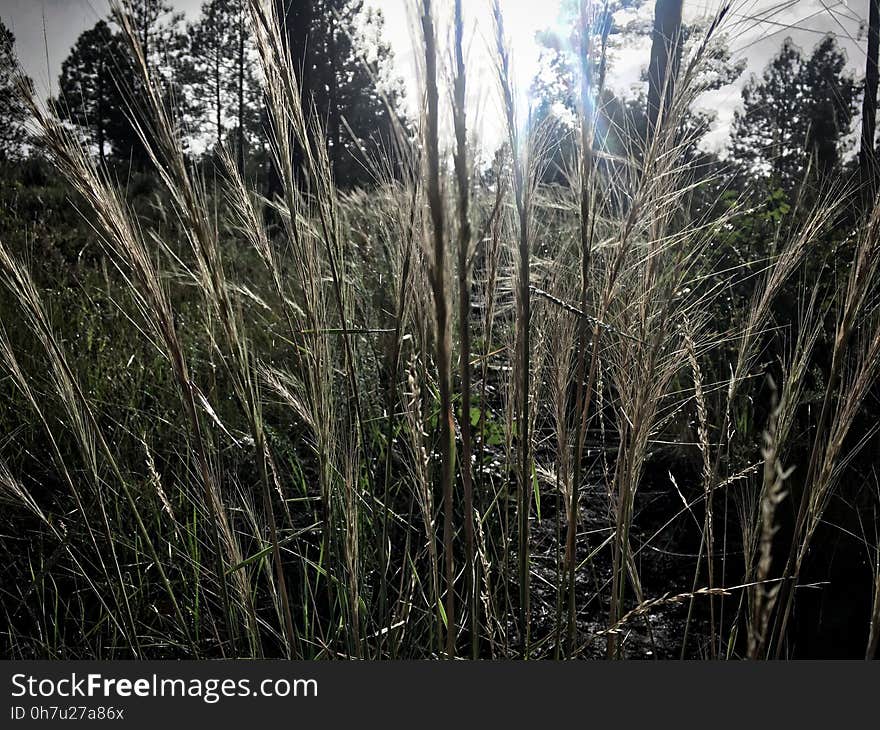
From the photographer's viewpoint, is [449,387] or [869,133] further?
[869,133]

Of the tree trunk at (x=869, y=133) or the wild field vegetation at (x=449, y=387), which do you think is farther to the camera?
the tree trunk at (x=869, y=133)

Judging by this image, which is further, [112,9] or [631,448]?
[631,448]

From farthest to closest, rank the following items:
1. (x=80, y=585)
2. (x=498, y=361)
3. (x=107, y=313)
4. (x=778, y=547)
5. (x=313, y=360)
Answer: (x=107, y=313) < (x=778, y=547) < (x=80, y=585) < (x=498, y=361) < (x=313, y=360)

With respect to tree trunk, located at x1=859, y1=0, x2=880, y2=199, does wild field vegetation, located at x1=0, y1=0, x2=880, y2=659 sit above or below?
below

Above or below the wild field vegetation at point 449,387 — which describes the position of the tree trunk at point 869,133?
above

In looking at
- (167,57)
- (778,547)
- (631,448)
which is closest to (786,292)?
(778,547)

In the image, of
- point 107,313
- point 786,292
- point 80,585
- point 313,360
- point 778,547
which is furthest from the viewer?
point 107,313

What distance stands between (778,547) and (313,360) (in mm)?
1990

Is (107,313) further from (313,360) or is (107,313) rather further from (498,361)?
(313,360)

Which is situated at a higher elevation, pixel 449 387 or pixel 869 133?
pixel 869 133

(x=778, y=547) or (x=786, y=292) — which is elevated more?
(x=786, y=292)

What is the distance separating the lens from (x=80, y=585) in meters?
1.84

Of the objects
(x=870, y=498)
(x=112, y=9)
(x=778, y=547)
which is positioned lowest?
(x=778, y=547)

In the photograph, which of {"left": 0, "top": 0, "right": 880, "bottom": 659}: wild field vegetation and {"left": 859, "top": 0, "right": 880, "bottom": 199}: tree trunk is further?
{"left": 859, "top": 0, "right": 880, "bottom": 199}: tree trunk
